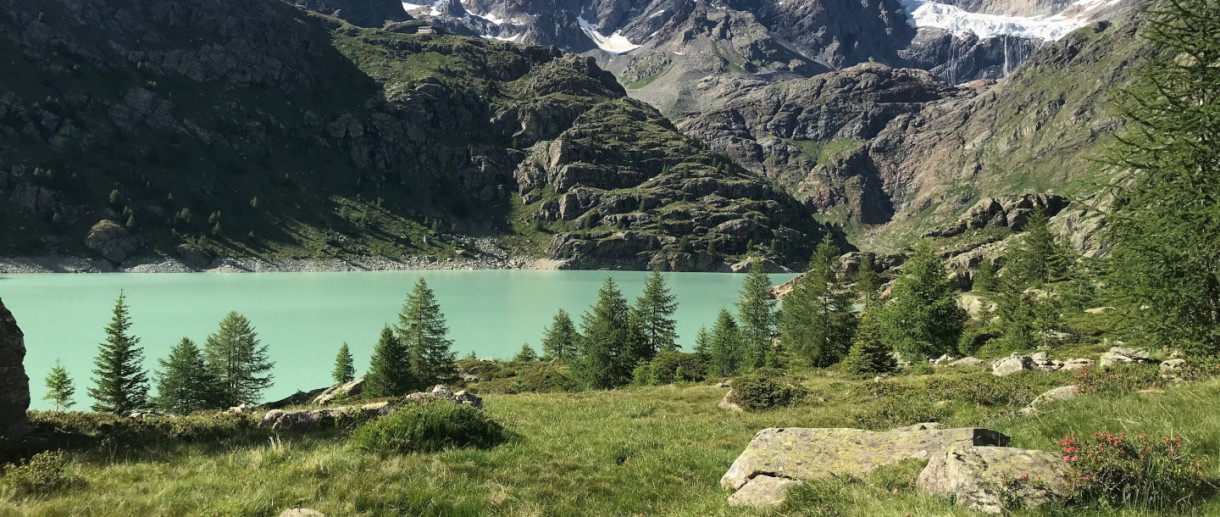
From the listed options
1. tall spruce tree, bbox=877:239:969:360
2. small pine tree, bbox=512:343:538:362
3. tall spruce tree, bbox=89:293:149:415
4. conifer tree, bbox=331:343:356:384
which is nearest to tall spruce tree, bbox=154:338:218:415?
tall spruce tree, bbox=89:293:149:415

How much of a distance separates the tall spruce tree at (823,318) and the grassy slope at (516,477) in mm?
33202

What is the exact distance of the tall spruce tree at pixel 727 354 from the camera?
47156 millimetres

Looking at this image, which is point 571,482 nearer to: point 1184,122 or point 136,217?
point 1184,122

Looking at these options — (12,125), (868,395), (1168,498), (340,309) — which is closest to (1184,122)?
(868,395)

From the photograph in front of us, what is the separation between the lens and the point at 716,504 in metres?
7.27

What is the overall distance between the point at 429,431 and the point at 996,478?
959cm

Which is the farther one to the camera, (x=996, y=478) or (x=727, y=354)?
(x=727, y=354)

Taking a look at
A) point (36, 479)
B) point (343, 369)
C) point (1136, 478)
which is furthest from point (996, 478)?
point (343, 369)

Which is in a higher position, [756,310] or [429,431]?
[429,431]

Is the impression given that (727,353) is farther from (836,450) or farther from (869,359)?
(836,450)

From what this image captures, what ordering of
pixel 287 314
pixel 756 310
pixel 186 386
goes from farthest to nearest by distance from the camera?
pixel 287 314
pixel 756 310
pixel 186 386

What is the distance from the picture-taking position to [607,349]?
152 ft

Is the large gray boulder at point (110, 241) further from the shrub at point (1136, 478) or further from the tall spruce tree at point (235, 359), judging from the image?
the shrub at point (1136, 478)

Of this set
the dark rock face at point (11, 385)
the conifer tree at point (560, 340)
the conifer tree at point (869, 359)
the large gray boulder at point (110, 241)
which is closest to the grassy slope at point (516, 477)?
the dark rock face at point (11, 385)
